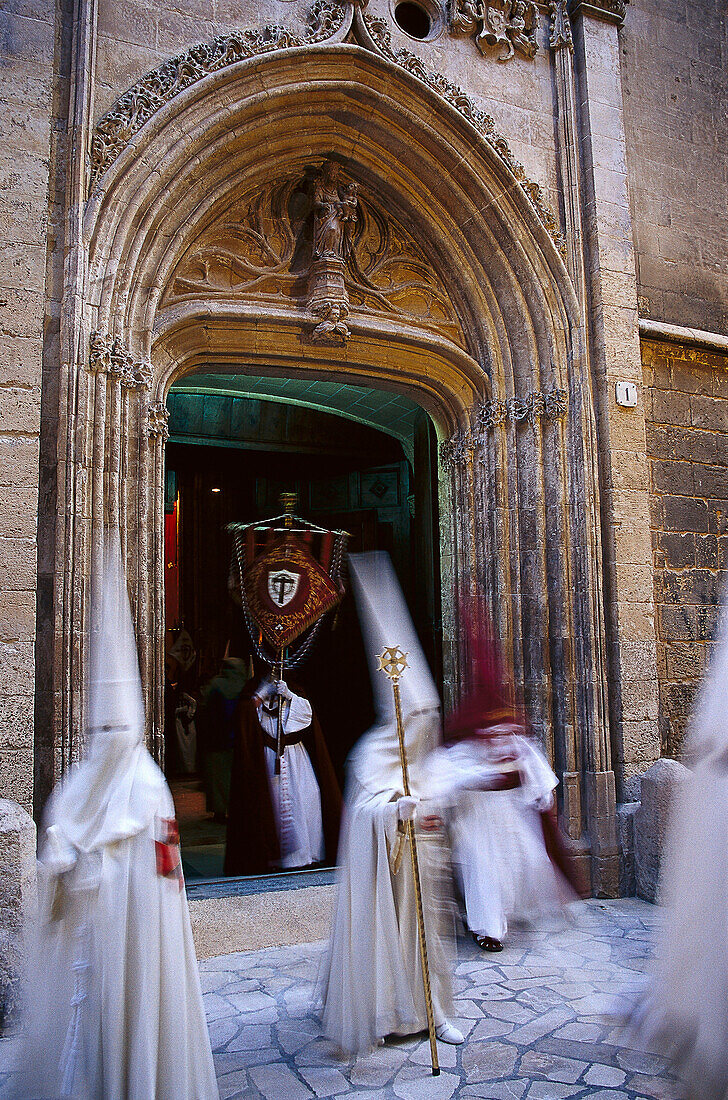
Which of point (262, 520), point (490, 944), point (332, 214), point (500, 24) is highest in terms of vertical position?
point (500, 24)

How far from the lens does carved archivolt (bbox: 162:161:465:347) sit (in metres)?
5.52

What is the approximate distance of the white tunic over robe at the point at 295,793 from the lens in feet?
19.4

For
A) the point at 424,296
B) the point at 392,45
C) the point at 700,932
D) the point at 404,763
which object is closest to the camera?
the point at 700,932

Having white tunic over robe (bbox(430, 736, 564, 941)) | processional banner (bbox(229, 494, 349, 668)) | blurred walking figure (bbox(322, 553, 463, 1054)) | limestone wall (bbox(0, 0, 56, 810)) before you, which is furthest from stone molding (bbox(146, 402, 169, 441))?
white tunic over robe (bbox(430, 736, 564, 941))

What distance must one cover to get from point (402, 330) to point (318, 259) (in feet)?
2.52

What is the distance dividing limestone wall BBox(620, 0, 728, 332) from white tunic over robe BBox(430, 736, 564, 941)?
13.0 feet

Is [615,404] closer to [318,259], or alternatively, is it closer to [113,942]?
[318,259]

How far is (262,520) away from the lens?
7016 mm

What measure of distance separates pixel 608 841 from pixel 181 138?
517 centimetres

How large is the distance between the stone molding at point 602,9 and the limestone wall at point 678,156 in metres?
0.47

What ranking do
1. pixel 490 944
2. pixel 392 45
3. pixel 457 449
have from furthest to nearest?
pixel 457 449, pixel 392 45, pixel 490 944

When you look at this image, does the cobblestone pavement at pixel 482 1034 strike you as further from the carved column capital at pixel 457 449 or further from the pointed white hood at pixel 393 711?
the carved column capital at pixel 457 449

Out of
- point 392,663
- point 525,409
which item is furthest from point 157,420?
point 525,409

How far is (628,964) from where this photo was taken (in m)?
4.20
